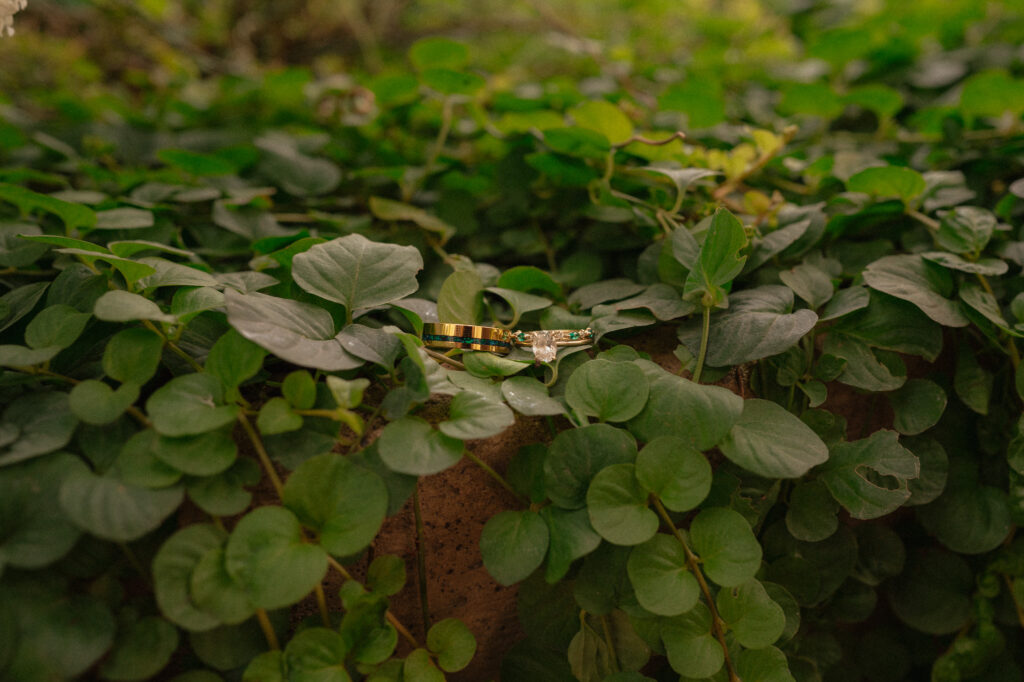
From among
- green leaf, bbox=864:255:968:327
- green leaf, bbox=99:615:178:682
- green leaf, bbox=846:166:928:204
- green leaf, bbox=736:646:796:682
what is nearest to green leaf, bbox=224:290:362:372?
green leaf, bbox=99:615:178:682

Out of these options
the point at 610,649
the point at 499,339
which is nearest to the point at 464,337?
the point at 499,339

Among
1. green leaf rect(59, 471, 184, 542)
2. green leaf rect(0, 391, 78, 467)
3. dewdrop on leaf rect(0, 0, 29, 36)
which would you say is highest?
dewdrop on leaf rect(0, 0, 29, 36)

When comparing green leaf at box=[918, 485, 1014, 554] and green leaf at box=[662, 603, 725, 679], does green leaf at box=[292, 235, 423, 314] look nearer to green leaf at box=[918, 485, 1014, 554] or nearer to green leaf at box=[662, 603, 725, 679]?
green leaf at box=[662, 603, 725, 679]

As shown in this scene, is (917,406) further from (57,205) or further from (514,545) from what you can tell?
(57,205)

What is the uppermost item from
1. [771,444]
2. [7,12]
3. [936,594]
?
[7,12]

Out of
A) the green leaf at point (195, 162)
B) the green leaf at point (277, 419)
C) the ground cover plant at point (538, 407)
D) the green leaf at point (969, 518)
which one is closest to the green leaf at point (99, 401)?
the ground cover plant at point (538, 407)

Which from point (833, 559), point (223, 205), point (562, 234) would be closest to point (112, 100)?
point (223, 205)

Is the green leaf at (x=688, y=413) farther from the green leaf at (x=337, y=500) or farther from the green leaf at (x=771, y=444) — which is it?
the green leaf at (x=337, y=500)
